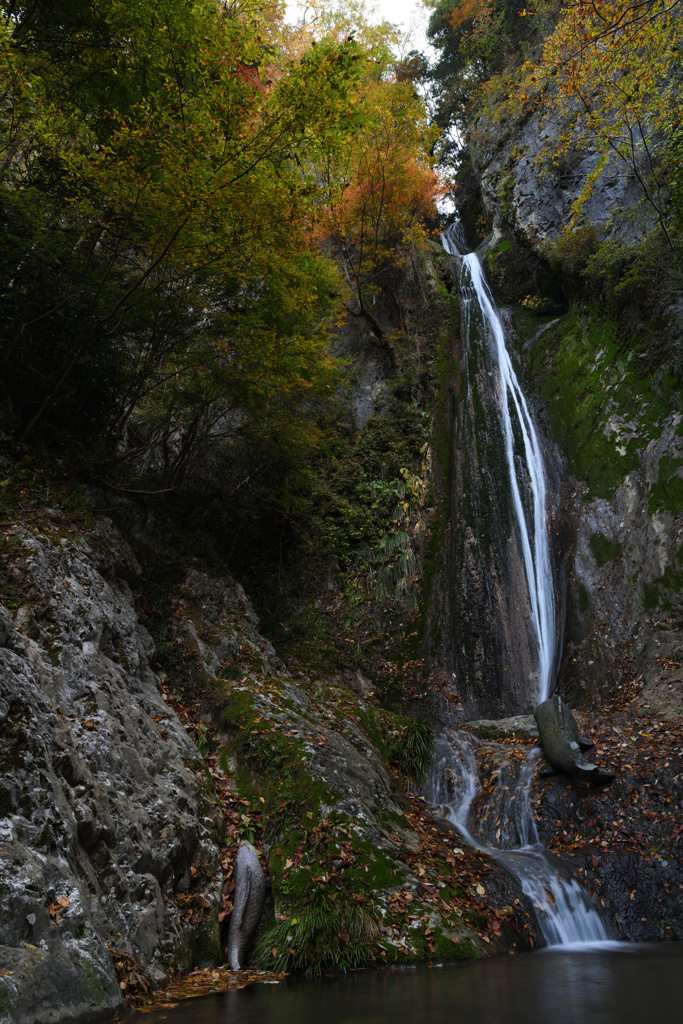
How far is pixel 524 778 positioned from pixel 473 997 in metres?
4.12

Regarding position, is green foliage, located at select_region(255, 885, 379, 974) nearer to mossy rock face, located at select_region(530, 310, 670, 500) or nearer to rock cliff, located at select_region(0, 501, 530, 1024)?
rock cliff, located at select_region(0, 501, 530, 1024)

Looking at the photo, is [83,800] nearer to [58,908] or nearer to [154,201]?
[58,908]

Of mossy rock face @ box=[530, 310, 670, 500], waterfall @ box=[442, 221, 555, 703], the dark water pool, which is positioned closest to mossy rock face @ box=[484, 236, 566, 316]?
waterfall @ box=[442, 221, 555, 703]

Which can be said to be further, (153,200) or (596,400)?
(596,400)

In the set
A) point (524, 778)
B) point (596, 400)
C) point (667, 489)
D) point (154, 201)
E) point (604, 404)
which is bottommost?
point (524, 778)

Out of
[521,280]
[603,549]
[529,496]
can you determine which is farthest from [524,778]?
[521,280]

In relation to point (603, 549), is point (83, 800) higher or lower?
lower

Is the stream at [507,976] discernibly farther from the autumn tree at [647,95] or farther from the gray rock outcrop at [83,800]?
Result: the autumn tree at [647,95]

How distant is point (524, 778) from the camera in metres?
7.23

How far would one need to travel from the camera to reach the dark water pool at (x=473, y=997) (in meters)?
3.08

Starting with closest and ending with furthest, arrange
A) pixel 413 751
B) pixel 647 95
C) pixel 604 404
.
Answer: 1. pixel 413 751
2. pixel 647 95
3. pixel 604 404

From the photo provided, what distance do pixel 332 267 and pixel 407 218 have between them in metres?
6.34

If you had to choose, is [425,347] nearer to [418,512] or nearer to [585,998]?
[418,512]

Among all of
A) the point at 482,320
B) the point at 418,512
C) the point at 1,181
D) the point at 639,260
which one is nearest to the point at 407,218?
the point at 482,320
